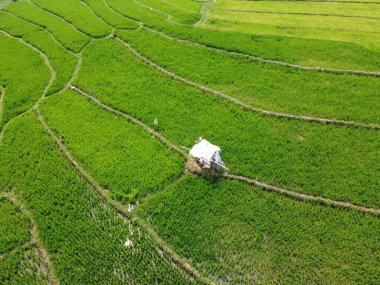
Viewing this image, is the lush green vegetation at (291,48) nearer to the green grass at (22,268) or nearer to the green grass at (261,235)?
→ the green grass at (261,235)

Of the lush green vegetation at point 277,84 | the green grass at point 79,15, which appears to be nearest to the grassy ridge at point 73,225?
the lush green vegetation at point 277,84

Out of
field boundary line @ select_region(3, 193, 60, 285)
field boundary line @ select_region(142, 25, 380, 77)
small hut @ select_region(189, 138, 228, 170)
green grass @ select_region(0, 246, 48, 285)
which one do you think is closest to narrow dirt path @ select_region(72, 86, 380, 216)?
small hut @ select_region(189, 138, 228, 170)

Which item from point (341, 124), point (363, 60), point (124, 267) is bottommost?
point (124, 267)

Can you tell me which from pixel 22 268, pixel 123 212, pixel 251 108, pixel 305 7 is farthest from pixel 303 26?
pixel 22 268

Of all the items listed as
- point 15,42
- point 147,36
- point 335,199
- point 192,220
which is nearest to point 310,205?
point 335,199

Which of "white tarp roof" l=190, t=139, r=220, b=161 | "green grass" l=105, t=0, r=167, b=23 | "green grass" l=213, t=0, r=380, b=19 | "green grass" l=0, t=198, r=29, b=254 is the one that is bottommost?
"green grass" l=0, t=198, r=29, b=254

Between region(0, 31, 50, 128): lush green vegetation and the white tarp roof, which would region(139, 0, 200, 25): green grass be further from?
the white tarp roof

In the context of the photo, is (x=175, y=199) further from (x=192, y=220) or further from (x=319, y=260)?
(x=319, y=260)
